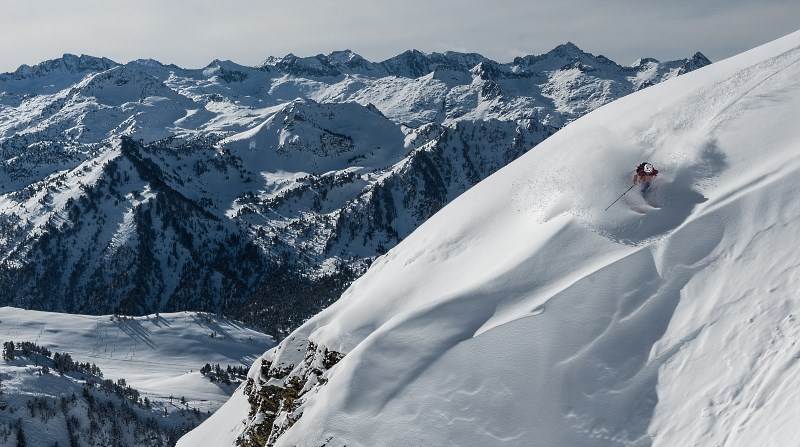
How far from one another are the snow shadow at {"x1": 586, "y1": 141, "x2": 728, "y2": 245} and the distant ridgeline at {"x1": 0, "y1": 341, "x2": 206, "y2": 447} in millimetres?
139257

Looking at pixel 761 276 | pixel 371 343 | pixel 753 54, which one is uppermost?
pixel 753 54

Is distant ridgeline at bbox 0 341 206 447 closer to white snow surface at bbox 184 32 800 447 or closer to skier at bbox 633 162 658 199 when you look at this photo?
white snow surface at bbox 184 32 800 447

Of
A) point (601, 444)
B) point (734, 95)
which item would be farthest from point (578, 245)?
point (734, 95)

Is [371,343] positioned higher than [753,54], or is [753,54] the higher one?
[753,54]

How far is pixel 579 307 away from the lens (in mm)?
23453

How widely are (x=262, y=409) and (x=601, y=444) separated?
19031 millimetres

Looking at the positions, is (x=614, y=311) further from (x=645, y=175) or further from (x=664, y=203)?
(x=645, y=175)

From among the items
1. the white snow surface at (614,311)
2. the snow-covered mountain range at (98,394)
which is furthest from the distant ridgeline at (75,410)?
the white snow surface at (614,311)

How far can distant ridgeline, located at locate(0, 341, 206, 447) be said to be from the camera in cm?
13550

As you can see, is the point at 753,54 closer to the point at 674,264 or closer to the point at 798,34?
the point at 798,34

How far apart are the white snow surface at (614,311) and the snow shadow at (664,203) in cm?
9

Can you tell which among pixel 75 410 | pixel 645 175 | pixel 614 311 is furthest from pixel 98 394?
pixel 614 311

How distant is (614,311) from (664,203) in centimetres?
721

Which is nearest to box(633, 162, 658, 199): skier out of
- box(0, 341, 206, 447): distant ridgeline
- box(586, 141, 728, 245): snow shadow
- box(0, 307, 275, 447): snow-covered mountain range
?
box(586, 141, 728, 245): snow shadow
